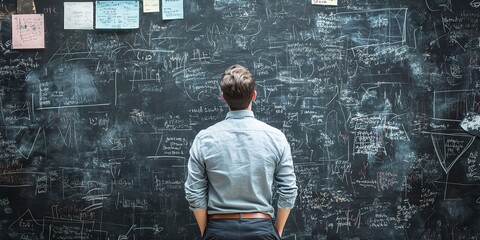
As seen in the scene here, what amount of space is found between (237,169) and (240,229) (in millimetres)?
308

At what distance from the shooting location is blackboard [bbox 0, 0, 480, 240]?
3846 mm

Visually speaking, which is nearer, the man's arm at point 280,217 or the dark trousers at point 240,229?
the dark trousers at point 240,229

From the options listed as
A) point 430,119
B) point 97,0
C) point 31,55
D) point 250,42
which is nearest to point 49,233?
point 31,55

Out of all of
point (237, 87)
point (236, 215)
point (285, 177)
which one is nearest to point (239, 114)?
point (237, 87)

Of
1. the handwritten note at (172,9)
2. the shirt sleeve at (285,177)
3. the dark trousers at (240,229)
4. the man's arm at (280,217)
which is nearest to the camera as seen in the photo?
the dark trousers at (240,229)

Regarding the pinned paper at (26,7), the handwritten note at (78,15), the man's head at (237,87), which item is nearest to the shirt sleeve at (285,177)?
the man's head at (237,87)

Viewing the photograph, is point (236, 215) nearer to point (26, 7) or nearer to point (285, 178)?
point (285, 178)

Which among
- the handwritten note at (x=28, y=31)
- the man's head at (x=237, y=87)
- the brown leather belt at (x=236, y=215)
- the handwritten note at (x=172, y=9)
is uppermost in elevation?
the handwritten note at (x=172, y=9)

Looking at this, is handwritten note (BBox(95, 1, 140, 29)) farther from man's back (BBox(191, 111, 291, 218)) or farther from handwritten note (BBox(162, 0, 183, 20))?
man's back (BBox(191, 111, 291, 218))

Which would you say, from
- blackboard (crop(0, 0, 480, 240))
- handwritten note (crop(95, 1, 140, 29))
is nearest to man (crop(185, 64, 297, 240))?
blackboard (crop(0, 0, 480, 240))

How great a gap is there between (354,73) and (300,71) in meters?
0.45

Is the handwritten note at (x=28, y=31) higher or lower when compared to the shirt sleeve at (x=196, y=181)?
higher

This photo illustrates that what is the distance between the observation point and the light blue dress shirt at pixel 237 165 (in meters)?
2.36

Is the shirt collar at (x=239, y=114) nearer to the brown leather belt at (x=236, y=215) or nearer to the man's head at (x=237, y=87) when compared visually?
the man's head at (x=237, y=87)
